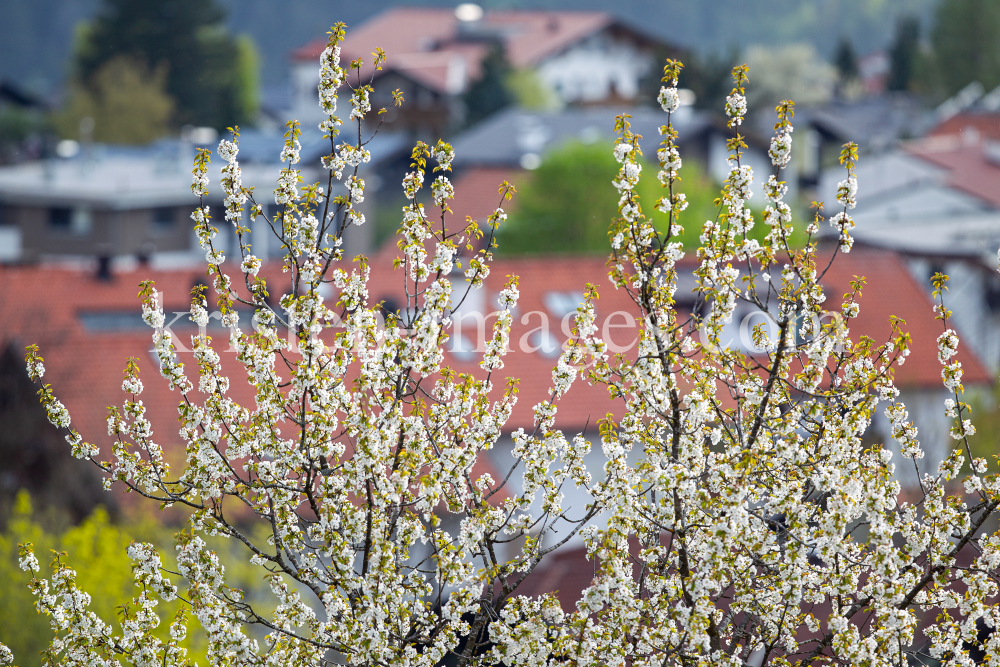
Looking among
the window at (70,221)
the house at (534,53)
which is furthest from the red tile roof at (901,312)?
the house at (534,53)

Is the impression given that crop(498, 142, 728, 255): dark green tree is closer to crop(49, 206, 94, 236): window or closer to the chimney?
crop(49, 206, 94, 236): window

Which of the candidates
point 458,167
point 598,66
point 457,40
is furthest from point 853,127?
point 457,40

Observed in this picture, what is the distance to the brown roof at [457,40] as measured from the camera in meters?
67.8

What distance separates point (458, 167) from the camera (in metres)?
45.7

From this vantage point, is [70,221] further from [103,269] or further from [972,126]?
[972,126]

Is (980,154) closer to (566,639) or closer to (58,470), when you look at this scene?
(58,470)

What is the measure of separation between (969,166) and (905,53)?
3280 centimetres

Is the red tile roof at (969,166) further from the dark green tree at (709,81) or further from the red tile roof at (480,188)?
the red tile roof at (480,188)

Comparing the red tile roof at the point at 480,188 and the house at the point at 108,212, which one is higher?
the red tile roof at the point at 480,188

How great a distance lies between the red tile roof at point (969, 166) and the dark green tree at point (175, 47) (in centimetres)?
3709

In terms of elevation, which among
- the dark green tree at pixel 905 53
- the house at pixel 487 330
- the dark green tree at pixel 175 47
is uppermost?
the dark green tree at pixel 905 53

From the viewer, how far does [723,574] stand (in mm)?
4676

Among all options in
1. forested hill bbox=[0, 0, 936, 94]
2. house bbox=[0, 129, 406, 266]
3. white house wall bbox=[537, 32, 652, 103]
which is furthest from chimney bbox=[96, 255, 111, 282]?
forested hill bbox=[0, 0, 936, 94]

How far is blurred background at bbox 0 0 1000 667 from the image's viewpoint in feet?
55.6
